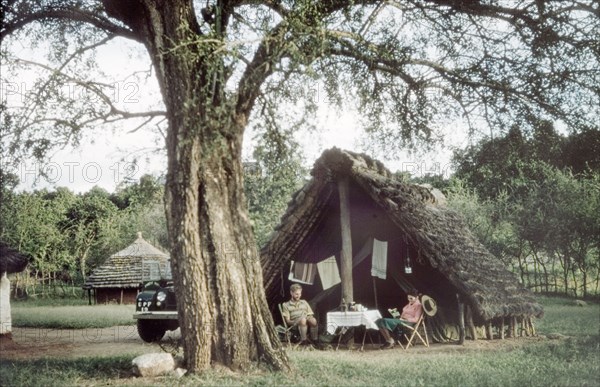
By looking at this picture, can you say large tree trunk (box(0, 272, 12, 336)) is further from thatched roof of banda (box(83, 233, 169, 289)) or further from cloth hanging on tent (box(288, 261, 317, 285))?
thatched roof of banda (box(83, 233, 169, 289))

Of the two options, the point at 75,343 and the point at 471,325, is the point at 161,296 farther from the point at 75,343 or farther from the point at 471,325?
the point at 471,325

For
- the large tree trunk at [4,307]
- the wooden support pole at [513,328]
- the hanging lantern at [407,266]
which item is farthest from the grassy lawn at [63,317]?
the wooden support pole at [513,328]

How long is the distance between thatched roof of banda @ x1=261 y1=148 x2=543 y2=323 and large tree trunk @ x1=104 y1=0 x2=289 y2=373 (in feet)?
14.1

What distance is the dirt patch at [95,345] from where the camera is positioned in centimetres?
1000

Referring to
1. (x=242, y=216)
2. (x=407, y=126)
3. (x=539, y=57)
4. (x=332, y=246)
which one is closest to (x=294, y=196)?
(x=332, y=246)

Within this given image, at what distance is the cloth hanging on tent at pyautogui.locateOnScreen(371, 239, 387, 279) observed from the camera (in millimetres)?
11750

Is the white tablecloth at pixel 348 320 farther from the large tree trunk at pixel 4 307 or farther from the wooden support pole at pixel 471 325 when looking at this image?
the large tree trunk at pixel 4 307

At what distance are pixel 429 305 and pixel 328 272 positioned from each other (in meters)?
2.67

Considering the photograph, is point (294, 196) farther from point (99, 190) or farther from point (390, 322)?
point (99, 190)


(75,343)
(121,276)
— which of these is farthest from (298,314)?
(121,276)

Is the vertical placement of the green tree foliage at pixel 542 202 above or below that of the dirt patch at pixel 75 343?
above

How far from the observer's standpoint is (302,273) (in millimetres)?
12164

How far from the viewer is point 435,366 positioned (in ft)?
26.4

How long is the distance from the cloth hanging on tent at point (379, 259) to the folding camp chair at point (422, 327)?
1296mm
